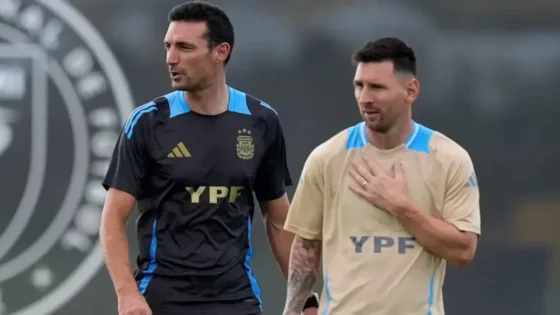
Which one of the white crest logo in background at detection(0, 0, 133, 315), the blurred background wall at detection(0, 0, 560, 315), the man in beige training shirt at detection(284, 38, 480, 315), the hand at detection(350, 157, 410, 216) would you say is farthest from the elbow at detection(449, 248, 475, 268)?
the white crest logo in background at detection(0, 0, 133, 315)

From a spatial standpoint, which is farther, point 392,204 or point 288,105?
point 288,105

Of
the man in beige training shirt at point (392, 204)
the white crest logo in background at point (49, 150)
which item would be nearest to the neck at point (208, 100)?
the man in beige training shirt at point (392, 204)

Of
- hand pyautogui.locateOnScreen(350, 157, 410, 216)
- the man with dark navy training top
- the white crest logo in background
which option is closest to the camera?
hand pyautogui.locateOnScreen(350, 157, 410, 216)

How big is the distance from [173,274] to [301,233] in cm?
35

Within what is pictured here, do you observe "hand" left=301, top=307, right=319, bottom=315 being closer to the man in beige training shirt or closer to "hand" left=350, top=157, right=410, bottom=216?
the man in beige training shirt

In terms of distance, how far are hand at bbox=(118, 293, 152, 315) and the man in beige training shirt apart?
1.40 ft

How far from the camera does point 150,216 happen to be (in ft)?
7.70

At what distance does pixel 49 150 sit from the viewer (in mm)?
3180

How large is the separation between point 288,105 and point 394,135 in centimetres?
110

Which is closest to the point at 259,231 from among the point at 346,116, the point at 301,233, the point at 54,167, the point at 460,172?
the point at 346,116

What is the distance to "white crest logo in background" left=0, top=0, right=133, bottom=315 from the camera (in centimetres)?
316

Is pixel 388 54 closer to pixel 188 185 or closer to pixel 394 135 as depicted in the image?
pixel 394 135

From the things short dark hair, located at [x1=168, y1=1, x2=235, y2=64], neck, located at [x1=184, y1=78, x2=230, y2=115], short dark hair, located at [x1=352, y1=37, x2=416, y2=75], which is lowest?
neck, located at [x1=184, y1=78, x2=230, y2=115]

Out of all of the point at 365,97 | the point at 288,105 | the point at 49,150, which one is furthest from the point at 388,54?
the point at 49,150
